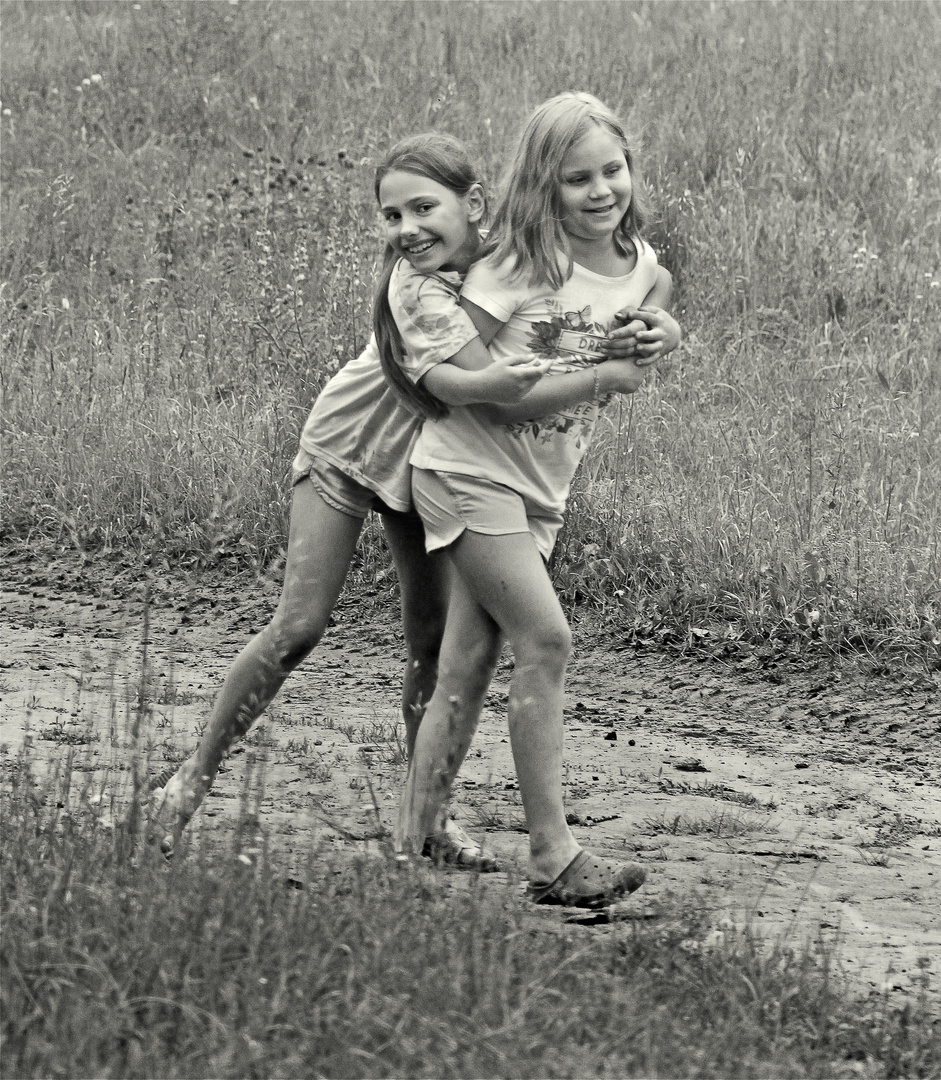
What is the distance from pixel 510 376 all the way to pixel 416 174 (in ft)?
1.63

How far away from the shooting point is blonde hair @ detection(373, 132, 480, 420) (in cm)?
323

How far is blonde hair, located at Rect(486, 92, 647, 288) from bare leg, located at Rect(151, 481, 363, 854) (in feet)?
2.45

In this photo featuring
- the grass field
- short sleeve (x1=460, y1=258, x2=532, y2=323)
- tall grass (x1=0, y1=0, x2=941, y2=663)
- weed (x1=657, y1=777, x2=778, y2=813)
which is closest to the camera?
the grass field

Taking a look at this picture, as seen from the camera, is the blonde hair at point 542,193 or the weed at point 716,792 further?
the weed at point 716,792

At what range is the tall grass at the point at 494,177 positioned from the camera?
6090 mm

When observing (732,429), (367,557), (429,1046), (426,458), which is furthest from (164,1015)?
(732,429)

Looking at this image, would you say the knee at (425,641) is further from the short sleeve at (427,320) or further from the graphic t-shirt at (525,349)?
the short sleeve at (427,320)

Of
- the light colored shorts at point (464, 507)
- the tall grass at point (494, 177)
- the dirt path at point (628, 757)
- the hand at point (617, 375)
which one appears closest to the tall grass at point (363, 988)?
the dirt path at point (628, 757)

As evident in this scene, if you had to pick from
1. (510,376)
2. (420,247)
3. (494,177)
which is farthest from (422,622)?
(494,177)

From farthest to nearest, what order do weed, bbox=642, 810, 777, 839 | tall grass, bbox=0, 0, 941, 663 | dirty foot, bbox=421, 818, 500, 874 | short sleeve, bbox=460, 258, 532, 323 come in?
tall grass, bbox=0, 0, 941, 663, weed, bbox=642, 810, 777, 839, dirty foot, bbox=421, 818, 500, 874, short sleeve, bbox=460, 258, 532, 323

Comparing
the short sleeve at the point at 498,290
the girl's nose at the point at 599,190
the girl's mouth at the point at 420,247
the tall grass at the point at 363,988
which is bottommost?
the tall grass at the point at 363,988

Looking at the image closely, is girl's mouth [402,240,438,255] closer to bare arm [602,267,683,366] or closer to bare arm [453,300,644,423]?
bare arm [453,300,644,423]

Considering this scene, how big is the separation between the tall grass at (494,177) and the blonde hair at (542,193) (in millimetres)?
1636

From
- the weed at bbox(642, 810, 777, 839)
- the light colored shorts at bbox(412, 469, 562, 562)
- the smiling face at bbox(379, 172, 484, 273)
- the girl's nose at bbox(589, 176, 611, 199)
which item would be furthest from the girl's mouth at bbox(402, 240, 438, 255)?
the weed at bbox(642, 810, 777, 839)
